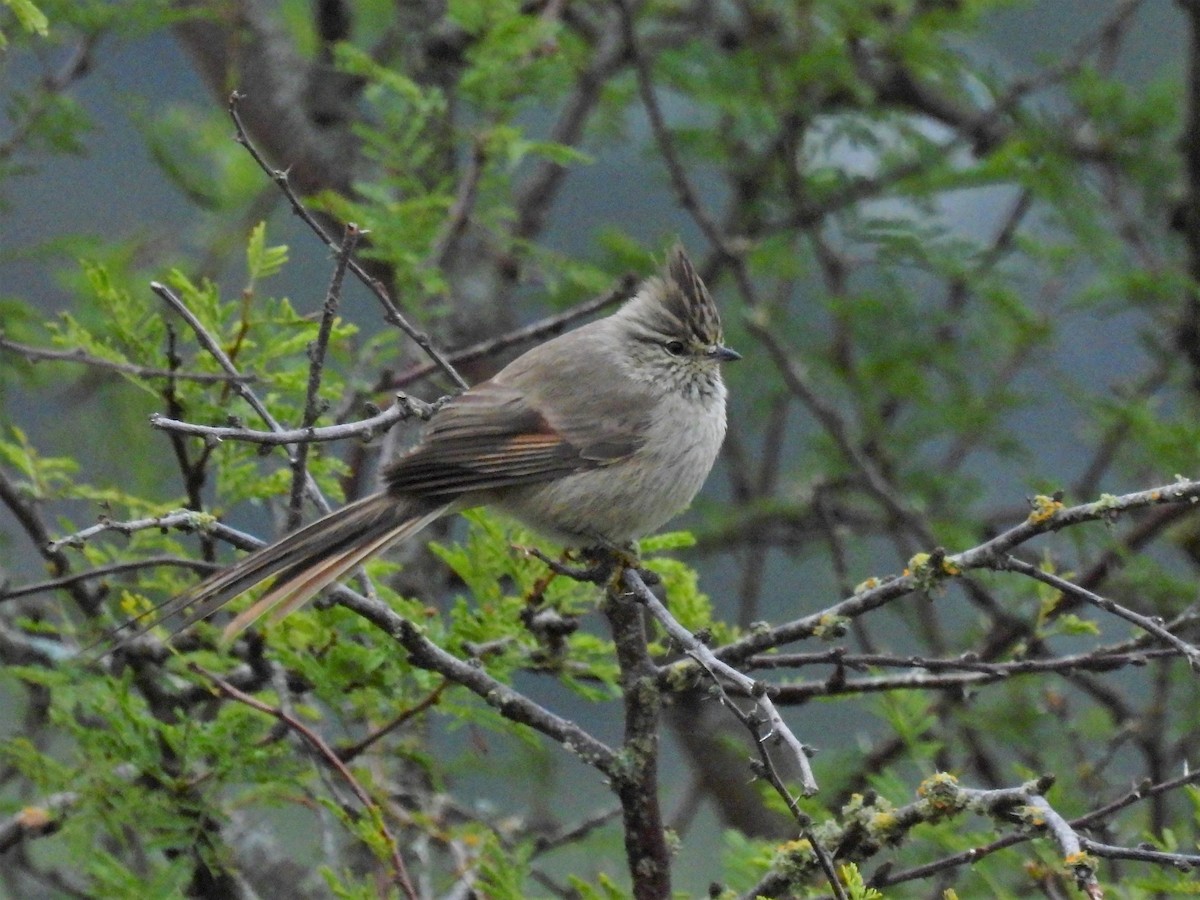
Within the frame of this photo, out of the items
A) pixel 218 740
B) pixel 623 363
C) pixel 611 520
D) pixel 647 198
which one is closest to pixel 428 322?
pixel 623 363

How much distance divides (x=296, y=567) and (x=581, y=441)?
130 cm

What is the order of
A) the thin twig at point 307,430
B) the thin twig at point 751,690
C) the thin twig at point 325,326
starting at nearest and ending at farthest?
1. the thin twig at point 751,690
2. the thin twig at point 307,430
3. the thin twig at point 325,326

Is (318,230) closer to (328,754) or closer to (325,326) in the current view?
(325,326)

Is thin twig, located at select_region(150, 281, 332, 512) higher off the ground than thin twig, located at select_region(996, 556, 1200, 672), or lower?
higher

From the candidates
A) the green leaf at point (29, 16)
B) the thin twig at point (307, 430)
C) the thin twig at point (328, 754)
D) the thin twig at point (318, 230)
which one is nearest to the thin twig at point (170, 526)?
the thin twig at point (307, 430)

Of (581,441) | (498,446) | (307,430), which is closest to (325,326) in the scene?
(307,430)

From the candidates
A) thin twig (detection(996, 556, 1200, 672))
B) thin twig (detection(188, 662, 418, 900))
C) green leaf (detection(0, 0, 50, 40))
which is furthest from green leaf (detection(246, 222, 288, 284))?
thin twig (detection(996, 556, 1200, 672))

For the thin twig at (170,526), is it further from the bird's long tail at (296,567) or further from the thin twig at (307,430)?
the thin twig at (307,430)

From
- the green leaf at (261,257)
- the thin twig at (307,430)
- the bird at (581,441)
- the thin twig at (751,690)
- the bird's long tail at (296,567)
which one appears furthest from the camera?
the bird at (581,441)

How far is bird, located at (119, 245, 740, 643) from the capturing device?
4.00 meters

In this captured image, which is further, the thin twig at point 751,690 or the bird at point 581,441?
the bird at point 581,441

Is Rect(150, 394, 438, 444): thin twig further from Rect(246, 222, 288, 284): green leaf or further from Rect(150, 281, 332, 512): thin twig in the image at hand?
Rect(246, 222, 288, 284): green leaf

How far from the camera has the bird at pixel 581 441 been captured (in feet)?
13.1

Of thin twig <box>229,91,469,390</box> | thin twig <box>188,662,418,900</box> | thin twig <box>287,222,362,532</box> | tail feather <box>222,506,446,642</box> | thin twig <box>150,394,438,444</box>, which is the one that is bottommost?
thin twig <box>188,662,418,900</box>
